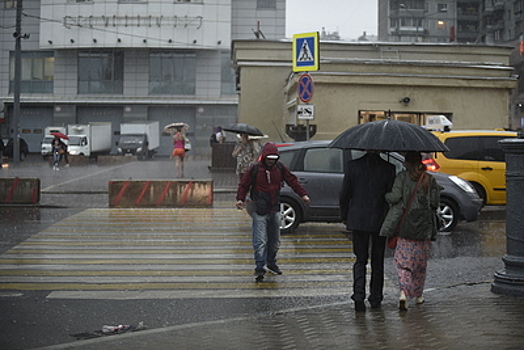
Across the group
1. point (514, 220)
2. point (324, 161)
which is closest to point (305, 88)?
point (324, 161)

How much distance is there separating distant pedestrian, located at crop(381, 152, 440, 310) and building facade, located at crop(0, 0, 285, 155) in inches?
2188

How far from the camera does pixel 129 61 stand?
64.1 metres

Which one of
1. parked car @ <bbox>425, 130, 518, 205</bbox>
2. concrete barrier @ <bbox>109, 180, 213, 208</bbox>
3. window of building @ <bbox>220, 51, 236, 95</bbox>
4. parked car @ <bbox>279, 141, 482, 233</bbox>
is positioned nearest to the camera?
parked car @ <bbox>279, 141, 482, 233</bbox>

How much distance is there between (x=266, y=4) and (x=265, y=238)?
59288mm

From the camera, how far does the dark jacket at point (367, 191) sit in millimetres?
7410

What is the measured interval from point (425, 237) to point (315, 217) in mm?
6276

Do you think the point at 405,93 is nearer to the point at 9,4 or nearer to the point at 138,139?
the point at 138,139

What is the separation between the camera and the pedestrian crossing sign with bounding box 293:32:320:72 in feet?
64.6

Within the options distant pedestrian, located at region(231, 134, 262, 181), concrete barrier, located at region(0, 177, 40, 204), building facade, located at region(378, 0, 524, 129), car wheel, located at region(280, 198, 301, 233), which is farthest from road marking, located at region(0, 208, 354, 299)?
building facade, located at region(378, 0, 524, 129)

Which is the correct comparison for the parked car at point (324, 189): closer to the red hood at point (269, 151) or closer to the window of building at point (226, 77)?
the red hood at point (269, 151)

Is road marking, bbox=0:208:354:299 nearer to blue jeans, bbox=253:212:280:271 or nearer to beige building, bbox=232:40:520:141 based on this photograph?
blue jeans, bbox=253:212:280:271

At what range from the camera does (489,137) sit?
16.7 m

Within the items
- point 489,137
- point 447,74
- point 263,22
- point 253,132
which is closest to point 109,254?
point 253,132

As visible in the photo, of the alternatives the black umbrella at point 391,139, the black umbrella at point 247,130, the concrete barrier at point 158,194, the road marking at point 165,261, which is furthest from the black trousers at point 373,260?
the concrete barrier at point 158,194
